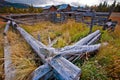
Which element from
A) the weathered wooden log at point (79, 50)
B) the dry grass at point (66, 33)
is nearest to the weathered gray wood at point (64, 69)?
the weathered wooden log at point (79, 50)

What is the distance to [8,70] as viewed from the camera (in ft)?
7.80

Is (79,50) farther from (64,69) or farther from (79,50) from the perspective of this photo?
(64,69)

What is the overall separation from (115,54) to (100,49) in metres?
0.45

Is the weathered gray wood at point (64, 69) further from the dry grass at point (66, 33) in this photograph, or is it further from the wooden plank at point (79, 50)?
the dry grass at point (66, 33)

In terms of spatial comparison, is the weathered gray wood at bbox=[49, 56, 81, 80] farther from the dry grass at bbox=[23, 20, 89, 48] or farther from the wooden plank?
the dry grass at bbox=[23, 20, 89, 48]

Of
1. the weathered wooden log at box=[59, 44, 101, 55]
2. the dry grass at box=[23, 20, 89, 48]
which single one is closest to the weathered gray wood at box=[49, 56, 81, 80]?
the weathered wooden log at box=[59, 44, 101, 55]

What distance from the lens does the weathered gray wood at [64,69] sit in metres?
1.92

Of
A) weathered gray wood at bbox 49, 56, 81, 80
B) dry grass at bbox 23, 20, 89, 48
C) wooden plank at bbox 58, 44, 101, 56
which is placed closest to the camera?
weathered gray wood at bbox 49, 56, 81, 80

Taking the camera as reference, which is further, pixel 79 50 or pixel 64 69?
pixel 79 50

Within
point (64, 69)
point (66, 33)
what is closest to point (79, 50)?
point (64, 69)

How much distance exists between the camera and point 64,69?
2.03m

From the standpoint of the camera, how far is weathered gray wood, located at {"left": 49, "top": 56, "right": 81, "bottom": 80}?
75.5 inches

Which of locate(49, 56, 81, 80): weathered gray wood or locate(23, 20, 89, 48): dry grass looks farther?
locate(23, 20, 89, 48): dry grass

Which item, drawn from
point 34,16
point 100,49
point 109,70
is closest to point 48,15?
point 34,16
